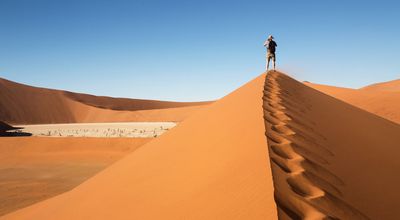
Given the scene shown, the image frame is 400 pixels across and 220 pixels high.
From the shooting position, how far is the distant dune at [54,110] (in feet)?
155

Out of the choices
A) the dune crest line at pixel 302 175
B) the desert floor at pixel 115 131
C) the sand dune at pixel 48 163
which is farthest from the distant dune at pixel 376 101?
the dune crest line at pixel 302 175

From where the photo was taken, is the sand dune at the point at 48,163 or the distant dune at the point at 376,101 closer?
the sand dune at the point at 48,163

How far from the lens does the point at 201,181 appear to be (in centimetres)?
287

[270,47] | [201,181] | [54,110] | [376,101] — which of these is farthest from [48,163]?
[54,110]

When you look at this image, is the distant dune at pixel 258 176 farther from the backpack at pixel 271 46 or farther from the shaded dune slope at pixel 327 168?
the backpack at pixel 271 46

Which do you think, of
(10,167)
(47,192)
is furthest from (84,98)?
(47,192)

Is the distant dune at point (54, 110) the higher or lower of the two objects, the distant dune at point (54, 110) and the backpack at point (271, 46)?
the lower

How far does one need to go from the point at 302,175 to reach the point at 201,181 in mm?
884

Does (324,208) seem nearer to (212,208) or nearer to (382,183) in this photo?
(212,208)

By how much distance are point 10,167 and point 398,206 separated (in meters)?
16.0

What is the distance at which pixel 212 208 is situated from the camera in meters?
2.35

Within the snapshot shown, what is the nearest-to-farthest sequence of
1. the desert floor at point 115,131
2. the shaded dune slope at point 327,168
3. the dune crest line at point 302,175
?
the dune crest line at point 302,175
the shaded dune slope at point 327,168
the desert floor at point 115,131

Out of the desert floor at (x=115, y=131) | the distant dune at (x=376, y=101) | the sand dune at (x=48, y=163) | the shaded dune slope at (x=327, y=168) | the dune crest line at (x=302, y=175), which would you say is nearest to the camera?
the dune crest line at (x=302, y=175)

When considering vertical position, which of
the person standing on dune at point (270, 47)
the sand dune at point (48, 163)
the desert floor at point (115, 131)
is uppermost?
the person standing on dune at point (270, 47)
